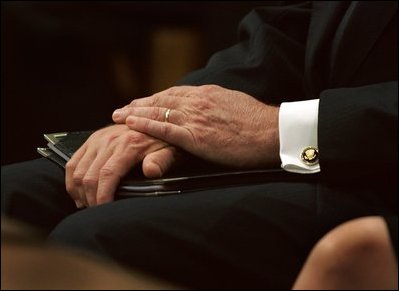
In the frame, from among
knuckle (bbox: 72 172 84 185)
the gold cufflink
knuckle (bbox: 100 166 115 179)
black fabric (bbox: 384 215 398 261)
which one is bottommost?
knuckle (bbox: 72 172 84 185)

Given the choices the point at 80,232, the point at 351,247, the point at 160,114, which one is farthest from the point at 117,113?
the point at 351,247

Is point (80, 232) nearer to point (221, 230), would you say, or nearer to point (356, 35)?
point (221, 230)

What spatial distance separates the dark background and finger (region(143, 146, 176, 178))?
0.11 m

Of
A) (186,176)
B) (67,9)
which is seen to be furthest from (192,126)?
(67,9)

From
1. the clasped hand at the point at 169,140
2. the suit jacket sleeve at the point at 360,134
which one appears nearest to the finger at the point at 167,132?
the clasped hand at the point at 169,140

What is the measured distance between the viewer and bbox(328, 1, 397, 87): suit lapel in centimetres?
62

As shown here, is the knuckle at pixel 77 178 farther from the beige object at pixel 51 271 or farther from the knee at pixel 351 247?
the knee at pixel 351 247

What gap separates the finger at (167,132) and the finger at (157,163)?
0.8 inches

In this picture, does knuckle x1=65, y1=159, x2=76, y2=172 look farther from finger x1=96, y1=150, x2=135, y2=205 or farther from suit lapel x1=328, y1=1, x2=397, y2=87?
suit lapel x1=328, y1=1, x2=397, y2=87

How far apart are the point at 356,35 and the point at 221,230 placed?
0.23 meters

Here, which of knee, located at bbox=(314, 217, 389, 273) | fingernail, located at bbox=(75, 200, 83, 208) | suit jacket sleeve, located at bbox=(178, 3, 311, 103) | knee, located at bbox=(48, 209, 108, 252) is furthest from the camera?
suit jacket sleeve, located at bbox=(178, 3, 311, 103)

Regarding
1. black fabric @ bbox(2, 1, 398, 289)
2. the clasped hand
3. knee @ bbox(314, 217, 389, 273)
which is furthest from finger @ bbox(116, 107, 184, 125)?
knee @ bbox(314, 217, 389, 273)

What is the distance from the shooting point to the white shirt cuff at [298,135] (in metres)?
0.58

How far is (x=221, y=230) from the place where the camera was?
52 centimetres
